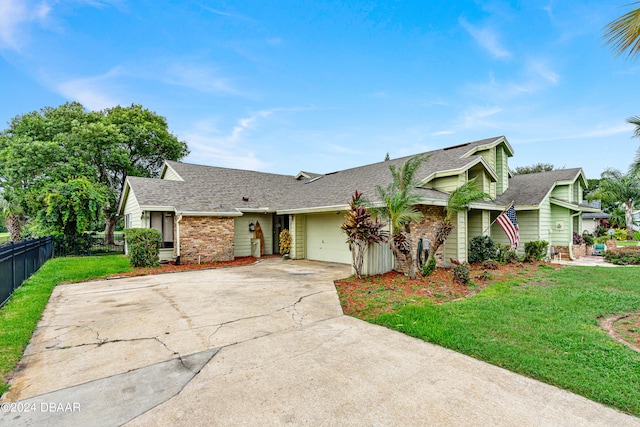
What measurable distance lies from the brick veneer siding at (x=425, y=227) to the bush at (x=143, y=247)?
9.49 m

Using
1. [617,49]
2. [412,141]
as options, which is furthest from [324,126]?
[617,49]

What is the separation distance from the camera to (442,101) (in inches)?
663

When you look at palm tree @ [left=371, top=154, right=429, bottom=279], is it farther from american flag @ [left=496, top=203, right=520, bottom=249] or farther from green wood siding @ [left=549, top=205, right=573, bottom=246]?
green wood siding @ [left=549, top=205, right=573, bottom=246]

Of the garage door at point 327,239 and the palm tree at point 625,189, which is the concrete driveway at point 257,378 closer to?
the garage door at point 327,239

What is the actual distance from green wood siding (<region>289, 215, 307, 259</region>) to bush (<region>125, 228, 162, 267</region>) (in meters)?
5.85

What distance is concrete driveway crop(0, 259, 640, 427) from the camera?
2650 millimetres

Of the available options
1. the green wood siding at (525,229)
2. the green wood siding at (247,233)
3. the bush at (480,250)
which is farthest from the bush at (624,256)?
the green wood siding at (247,233)

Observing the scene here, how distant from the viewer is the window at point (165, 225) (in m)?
13.2

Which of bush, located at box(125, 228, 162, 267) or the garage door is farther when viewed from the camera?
the garage door

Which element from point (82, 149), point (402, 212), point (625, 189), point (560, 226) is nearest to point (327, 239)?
point (402, 212)

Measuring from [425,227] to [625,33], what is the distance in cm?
718

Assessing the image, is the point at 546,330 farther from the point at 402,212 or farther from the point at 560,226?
the point at 560,226

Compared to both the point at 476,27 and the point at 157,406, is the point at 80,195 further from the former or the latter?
the point at 476,27

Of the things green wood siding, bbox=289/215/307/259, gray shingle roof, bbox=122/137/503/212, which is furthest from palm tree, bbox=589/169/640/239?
green wood siding, bbox=289/215/307/259
